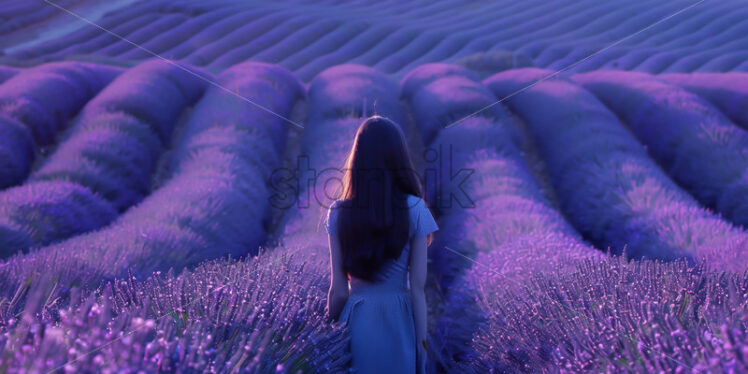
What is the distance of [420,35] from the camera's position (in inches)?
563

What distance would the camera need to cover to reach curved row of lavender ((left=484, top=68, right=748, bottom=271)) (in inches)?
136

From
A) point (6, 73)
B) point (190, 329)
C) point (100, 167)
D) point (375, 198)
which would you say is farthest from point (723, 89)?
point (6, 73)

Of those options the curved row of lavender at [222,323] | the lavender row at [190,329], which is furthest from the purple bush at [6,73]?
Result: the curved row of lavender at [222,323]

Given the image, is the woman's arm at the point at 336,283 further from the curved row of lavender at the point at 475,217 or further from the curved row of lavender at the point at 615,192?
the curved row of lavender at the point at 615,192

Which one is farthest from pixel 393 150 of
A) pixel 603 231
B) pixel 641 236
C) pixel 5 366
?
pixel 603 231

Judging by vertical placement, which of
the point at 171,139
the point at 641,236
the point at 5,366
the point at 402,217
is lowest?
the point at 171,139

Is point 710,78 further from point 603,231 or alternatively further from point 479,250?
point 479,250

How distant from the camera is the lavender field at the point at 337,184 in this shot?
1.44 metres

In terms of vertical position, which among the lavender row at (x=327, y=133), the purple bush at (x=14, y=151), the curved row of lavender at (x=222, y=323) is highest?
the curved row of lavender at (x=222, y=323)

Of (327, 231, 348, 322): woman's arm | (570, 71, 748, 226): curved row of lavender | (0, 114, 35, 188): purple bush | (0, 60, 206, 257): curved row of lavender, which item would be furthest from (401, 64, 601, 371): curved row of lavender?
(0, 114, 35, 188): purple bush

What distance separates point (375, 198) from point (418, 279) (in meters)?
0.42

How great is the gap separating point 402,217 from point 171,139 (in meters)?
6.48

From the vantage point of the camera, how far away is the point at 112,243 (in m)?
3.22

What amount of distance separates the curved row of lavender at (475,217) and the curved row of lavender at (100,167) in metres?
3.35
